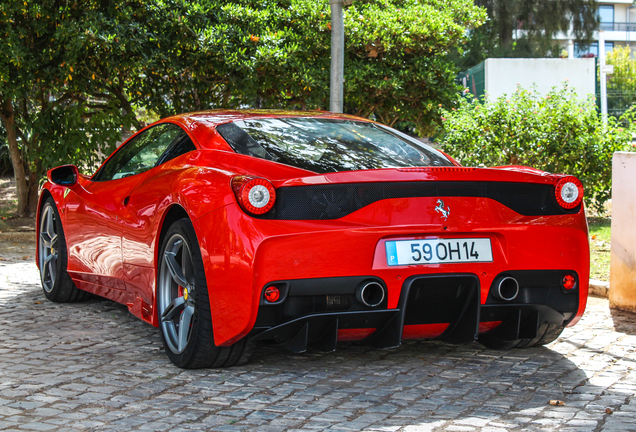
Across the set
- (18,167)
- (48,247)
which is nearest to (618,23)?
(18,167)

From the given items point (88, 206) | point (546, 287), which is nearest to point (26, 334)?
point (88, 206)

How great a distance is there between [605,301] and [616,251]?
0.62m

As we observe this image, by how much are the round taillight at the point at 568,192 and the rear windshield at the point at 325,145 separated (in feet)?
2.47

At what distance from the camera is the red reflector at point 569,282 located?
3.75 meters

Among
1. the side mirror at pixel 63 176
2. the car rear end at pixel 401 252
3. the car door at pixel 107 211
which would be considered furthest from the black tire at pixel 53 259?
the car rear end at pixel 401 252

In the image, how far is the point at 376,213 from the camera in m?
3.39

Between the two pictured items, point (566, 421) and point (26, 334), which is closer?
point (566, 421)

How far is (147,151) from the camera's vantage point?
15.7ft

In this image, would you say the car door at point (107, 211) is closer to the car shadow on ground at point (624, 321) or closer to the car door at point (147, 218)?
the car door at point (147, 218)

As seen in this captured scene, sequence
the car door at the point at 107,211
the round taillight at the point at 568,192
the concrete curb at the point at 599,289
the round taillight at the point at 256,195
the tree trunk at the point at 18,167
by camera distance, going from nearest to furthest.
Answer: the round taillight at the point at 256,195
the round taillight at the point at 568,192
the car door at the point at 107,211
the concrete curb at the point at 599,289
the tree trunk at the point at 18,167

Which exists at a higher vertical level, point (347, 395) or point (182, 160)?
point (182, 160)

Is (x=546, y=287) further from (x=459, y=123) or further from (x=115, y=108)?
(x=115, y=108)

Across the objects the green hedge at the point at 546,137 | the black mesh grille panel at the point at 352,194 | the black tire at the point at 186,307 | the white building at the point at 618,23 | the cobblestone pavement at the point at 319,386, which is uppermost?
the white building at the point at 618,23

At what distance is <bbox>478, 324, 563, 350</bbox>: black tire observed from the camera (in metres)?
4.17
